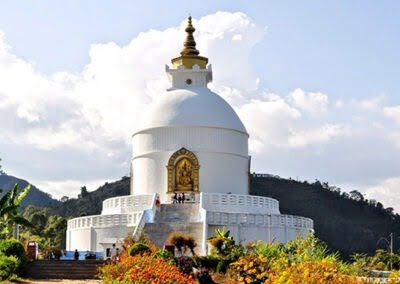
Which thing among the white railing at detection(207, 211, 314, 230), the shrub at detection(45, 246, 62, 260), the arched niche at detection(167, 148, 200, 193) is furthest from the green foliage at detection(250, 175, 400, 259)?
the shrub at detection(45, 246, 62, 260)

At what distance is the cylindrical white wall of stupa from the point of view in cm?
4047

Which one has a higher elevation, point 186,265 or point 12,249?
point 12,249

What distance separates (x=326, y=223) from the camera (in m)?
77.7

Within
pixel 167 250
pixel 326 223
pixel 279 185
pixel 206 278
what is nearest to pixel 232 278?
pixel 206 278

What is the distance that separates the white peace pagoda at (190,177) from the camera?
34.4 m

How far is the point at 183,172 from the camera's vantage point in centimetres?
4016

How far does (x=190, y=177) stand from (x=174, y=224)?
7595mm

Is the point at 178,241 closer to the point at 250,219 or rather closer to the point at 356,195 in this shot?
the point at 250,219

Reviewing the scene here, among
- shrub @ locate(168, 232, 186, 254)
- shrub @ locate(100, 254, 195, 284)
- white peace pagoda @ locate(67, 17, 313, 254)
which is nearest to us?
shrub @ locate(100, 254, 195, 284)

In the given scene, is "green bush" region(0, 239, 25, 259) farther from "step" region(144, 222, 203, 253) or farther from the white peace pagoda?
the white peace pagoda

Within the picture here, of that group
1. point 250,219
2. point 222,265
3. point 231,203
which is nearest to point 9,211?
point 222,265

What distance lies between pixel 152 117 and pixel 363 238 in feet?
138

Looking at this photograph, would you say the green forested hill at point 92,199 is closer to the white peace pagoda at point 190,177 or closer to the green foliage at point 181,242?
the white peace pagoda at point 190,177

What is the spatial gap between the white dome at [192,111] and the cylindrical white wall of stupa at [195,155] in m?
0.34
